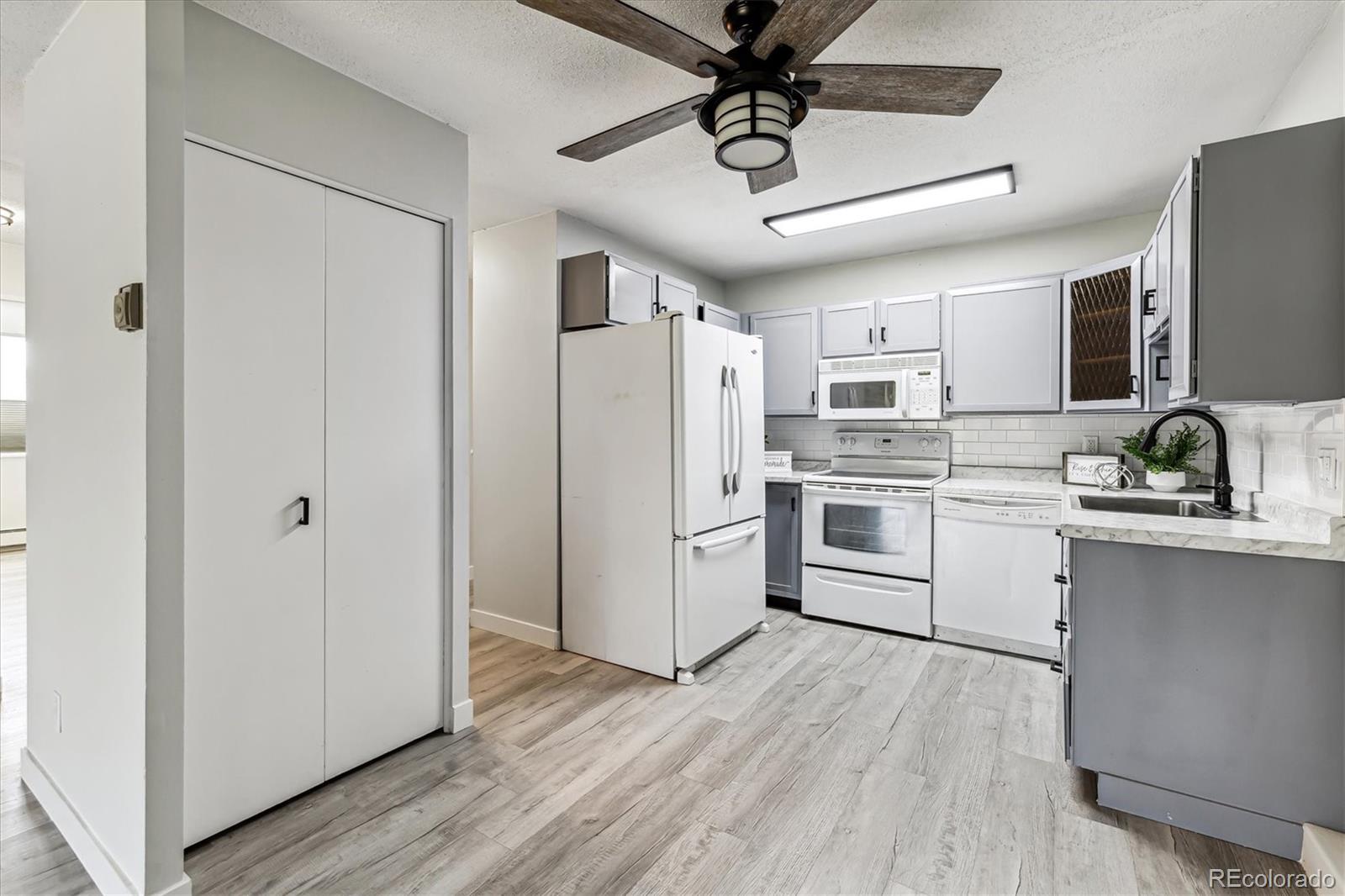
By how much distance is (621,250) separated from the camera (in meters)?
4.02

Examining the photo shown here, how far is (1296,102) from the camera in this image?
2082 mm

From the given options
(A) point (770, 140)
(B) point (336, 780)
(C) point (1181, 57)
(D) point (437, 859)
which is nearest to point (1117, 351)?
(C) point (1181, 57)

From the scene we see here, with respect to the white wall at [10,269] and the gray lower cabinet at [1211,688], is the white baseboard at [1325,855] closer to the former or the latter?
the gray lower cabinet at [1211,688]

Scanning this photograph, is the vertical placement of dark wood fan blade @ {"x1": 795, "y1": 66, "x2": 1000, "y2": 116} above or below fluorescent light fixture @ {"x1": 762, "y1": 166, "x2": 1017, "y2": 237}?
below

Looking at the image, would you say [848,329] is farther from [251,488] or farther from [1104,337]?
[251,488]

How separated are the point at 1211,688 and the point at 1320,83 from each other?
6.15 ft

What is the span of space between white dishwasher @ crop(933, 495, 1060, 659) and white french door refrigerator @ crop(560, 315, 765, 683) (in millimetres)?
1134

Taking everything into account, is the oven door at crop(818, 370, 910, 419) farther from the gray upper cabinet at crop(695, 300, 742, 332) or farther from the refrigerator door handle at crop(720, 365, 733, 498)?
the refrigerator door handle at crop(720, 365, 733, 498)

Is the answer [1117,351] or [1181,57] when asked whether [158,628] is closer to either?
[1181,57]

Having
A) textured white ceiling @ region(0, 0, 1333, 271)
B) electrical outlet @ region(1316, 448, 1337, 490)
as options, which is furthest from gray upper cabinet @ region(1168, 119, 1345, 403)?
textured white ceiling @ region(0, 0, 1333, 271)

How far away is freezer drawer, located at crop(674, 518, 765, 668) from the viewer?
120 inches

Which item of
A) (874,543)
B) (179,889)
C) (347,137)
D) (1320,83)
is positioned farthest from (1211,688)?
(347,137)

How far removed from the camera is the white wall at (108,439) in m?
1.52

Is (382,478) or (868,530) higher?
(382,478)
